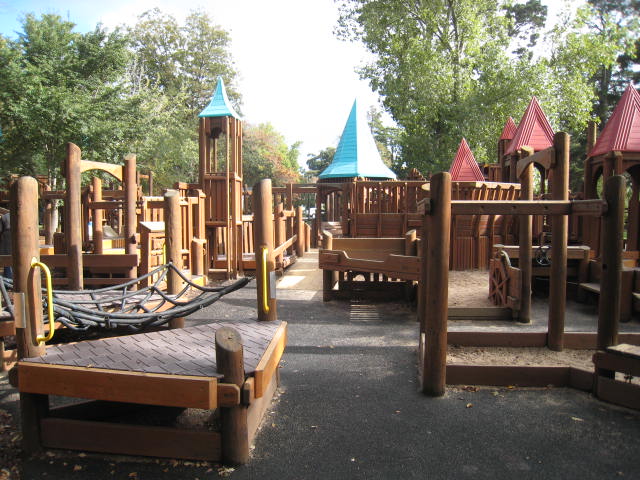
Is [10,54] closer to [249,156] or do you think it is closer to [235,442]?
[235,442]

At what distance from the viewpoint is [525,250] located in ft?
22.2

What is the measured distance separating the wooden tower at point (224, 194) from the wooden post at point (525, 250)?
22.7ft

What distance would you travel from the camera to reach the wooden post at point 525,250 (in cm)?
668

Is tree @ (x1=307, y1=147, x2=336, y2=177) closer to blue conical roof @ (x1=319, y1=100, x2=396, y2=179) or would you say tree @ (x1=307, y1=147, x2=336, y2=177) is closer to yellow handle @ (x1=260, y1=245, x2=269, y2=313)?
blue conical roof @ (x1=319, y1=100, x2=396, y2=179)

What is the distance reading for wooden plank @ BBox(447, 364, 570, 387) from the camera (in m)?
4.65

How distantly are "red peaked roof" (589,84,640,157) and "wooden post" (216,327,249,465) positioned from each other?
33.2ft

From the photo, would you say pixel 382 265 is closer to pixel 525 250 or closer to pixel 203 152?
pixel 525 250

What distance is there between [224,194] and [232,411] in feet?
30.2

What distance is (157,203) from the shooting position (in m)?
9.61

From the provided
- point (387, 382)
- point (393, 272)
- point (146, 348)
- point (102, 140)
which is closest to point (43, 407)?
point (146, 348)

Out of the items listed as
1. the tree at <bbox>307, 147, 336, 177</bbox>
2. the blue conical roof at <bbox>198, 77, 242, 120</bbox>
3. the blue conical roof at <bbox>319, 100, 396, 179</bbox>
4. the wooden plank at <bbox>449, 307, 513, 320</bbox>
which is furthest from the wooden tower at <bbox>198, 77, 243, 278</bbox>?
the tree at <bbox>307, 147, 336, 177</bbox>

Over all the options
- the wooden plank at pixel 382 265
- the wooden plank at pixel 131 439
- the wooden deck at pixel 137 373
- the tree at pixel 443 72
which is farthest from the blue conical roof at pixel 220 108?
the tree at pixel 443 72

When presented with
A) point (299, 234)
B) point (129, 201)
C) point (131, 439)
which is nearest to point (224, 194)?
point (129, 201)

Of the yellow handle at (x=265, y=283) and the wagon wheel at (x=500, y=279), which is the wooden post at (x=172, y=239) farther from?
the wagon wheel at (x=500, y=279)
